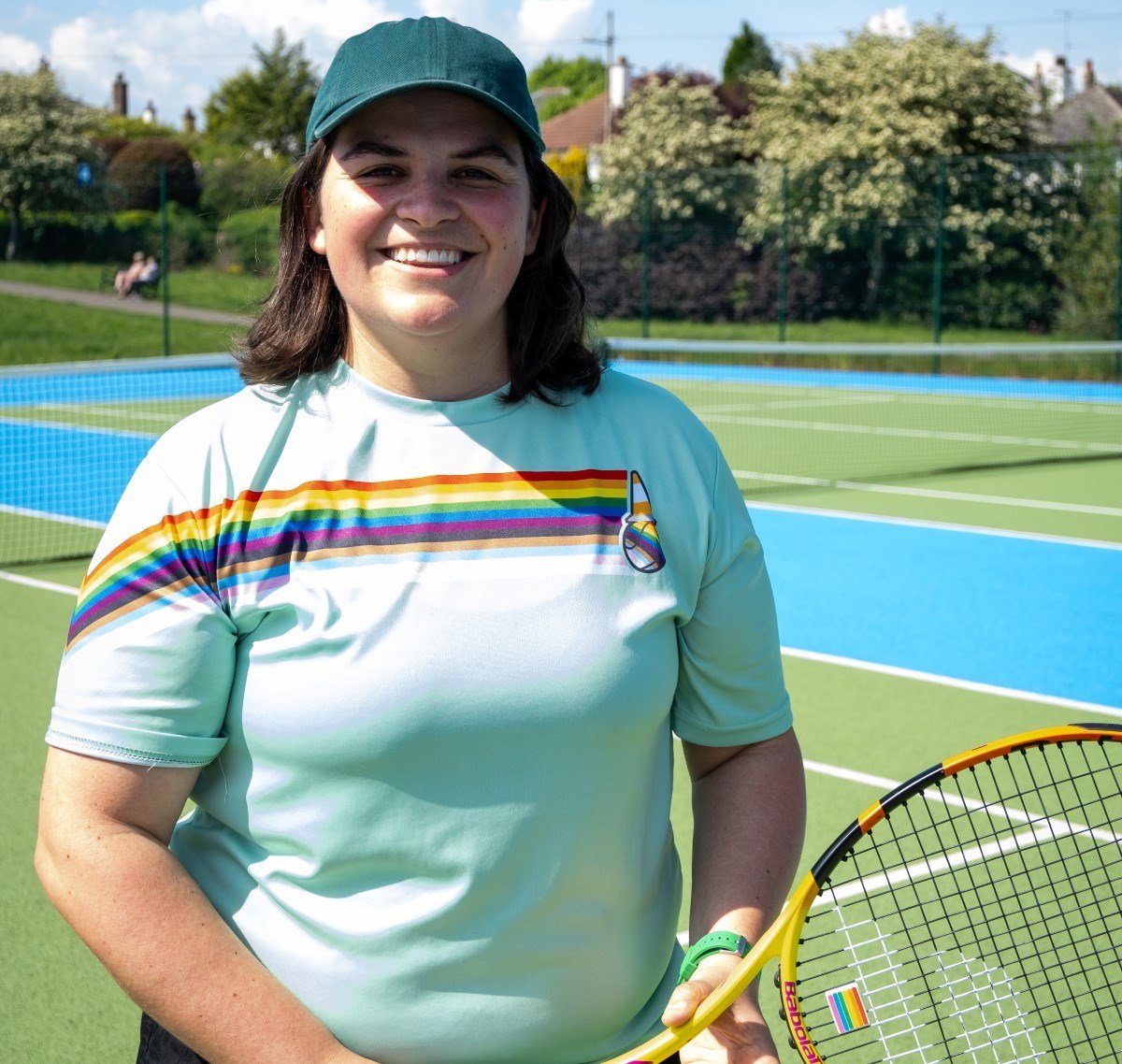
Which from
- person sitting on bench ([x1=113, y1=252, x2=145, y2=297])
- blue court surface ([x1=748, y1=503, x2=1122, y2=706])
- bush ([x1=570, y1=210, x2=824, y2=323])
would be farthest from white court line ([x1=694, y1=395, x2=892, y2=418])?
person sitting on bench ([x1=113, y1=252, x2=145, y2=297])

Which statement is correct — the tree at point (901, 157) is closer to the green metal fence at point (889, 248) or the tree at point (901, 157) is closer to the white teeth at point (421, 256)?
the green metal fence at point (889, 248)

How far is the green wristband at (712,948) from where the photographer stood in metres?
1.75

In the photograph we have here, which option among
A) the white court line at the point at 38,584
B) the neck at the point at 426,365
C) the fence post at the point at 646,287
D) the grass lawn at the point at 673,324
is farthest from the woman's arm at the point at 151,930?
the fence post at the point at 646,287

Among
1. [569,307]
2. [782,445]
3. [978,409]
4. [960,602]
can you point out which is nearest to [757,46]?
[978,409]

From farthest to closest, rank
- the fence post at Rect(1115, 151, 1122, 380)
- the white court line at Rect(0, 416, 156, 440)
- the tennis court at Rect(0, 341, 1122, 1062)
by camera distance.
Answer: the fence post at Rect(1115, 151, 1122, 380) < the white court line at Rect(0, 416, 156, 440) < the tennis court at Rect(0, 341, 1122, 1062)

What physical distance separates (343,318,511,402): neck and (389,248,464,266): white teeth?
0.09 meters

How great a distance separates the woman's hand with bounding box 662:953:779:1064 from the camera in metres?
1.72

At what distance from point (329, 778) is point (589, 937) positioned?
1.16 feet

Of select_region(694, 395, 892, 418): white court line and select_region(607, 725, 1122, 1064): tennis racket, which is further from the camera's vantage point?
select_region(694, 395, 892, 418): white court line

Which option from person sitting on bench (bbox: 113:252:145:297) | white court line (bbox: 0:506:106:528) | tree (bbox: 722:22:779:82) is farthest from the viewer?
tree (bbox: 722:22:779:82)

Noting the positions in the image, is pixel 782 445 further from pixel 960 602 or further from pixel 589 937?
pixel 589 937

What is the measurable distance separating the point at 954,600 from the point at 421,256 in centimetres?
677

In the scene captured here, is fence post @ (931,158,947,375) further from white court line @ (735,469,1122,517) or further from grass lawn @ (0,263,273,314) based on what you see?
grass lawn @ (0,263,273,314)

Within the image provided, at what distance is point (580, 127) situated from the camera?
57.6 meters
